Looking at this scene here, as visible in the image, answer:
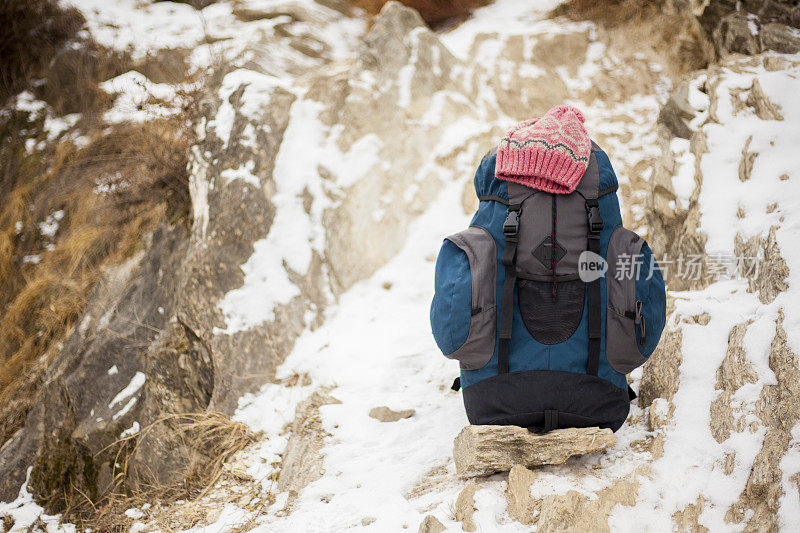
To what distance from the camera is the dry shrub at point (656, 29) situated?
4.73 metres

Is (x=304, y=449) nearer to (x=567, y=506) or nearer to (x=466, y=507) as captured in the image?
(x=466, y=507)

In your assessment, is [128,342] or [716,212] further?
[128,342]

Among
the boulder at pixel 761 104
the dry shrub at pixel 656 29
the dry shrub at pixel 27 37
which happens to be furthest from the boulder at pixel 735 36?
the dry shrub at pixel 27 37

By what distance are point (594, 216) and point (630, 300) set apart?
0.34 m

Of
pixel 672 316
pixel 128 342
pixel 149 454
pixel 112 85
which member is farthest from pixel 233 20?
pixel 672 316

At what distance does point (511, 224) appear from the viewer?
6.51 ft

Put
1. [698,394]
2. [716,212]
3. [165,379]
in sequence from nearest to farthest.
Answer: [698,394]
[716,212]
[165,379]

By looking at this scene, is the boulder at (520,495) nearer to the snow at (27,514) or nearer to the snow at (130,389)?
the snow at (130,389)

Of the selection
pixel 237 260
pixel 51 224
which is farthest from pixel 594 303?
pixel 51 224

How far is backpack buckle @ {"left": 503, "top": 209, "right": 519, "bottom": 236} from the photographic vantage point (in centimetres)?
198

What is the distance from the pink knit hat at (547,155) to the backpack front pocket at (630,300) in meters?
0.32

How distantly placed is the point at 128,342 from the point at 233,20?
16.2ft

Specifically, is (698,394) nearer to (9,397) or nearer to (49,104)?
(9,397)

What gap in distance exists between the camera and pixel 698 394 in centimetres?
209
